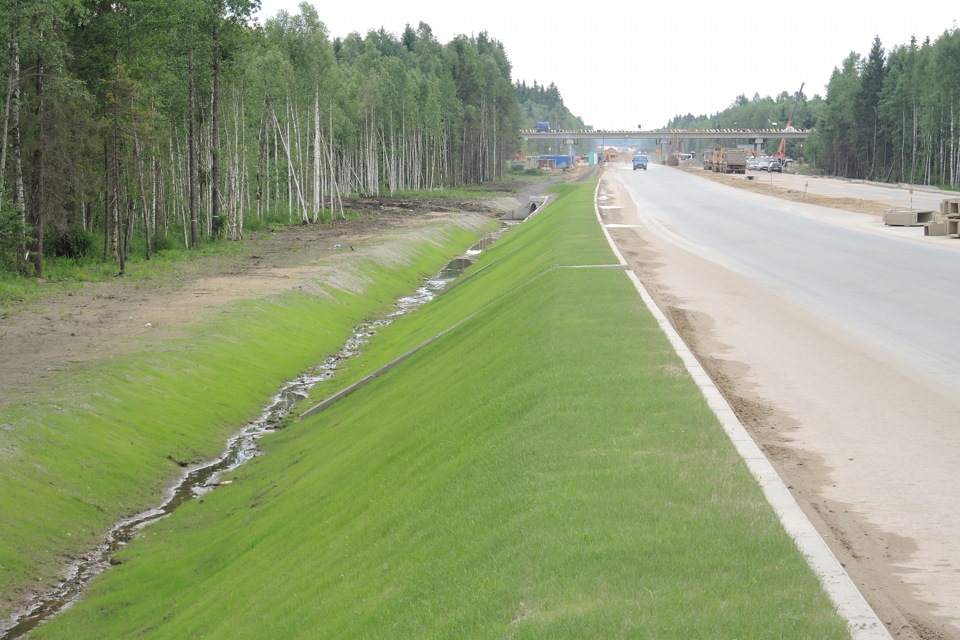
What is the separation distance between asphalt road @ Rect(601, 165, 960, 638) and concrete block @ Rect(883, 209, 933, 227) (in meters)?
6.16

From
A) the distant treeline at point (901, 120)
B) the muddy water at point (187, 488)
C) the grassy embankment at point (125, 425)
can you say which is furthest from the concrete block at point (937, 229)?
the distant treeline at point (901, 120)

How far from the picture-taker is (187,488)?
1892 centimetres

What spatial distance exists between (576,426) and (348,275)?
32.2m

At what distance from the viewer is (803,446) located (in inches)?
408

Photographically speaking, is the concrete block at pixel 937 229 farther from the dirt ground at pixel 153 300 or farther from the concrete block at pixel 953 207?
the dirt ground at pixel 153 300

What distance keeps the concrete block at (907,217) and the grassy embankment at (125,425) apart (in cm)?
2358

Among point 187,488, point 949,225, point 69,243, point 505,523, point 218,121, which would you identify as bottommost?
point 187,488

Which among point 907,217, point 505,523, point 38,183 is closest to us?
point 505,523

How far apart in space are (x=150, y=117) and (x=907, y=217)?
104 feet

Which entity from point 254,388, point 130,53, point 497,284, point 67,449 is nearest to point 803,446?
point 67,449

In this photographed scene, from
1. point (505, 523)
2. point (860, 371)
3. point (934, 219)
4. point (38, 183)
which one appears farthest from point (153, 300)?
point (934, 219)

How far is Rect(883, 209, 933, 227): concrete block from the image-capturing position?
39531mm

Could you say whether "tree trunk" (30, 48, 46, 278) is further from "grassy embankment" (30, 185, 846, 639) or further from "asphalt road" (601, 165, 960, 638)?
"asphalt road" (601, 165, 960, 638)

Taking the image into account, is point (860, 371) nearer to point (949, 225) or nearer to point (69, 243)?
point (949, 225)
